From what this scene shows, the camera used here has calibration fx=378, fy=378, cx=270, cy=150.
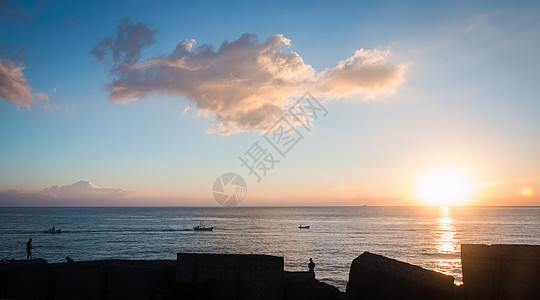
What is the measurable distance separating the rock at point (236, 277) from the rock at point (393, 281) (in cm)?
160

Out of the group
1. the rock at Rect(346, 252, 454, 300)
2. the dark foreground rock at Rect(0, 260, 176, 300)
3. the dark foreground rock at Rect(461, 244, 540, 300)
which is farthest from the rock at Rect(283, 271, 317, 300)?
the dark foreground rock at Rect(461, 244, 540, 300)

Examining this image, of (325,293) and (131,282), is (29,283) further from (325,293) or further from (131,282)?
(325,293)

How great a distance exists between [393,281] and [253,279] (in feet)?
7.79

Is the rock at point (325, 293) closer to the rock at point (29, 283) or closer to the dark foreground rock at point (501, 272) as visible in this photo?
the dark foreground rock at point (501, 272)

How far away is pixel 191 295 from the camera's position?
573cm

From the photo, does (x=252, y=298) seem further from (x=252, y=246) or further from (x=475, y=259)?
(x=252, y=246)

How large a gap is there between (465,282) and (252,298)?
334 centimetres

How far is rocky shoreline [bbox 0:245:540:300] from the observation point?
18.6 ft

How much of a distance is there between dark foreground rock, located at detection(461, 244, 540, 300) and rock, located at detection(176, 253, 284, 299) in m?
2.96

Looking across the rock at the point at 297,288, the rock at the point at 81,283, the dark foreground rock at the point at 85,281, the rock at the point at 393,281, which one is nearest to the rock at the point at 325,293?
the rock at the point at 393,281

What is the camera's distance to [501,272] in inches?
224

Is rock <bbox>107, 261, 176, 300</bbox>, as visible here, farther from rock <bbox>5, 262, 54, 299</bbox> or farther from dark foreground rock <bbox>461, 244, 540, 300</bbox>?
dark foreground rock <bbox>461, 244, 540, 300</bbox>

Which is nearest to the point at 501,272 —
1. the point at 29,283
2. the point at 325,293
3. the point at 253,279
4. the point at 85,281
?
the point at 325,293

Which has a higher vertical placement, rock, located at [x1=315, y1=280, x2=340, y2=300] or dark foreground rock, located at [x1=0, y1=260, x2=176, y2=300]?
dark foreground rock, located at [x1=0, y1=260, x2=176, y2=300]
